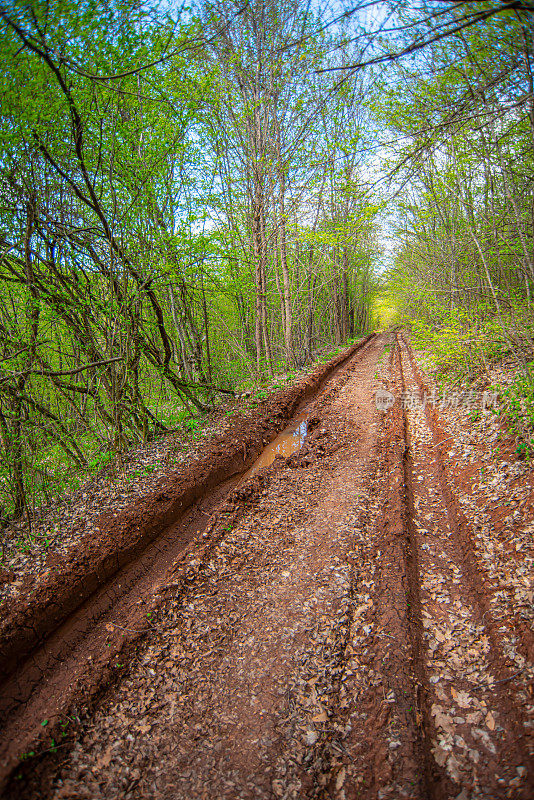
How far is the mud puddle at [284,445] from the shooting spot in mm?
6574

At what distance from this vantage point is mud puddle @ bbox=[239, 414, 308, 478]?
6574 millimetres

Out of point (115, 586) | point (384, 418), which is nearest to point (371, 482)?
point (384, 418)

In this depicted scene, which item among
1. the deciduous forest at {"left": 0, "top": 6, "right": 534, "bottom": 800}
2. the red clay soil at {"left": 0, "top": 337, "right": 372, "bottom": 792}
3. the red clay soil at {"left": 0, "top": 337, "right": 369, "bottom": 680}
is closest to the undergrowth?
the deciduous forest at {"left": 0, "top": 6, "right": 534, "bottom": 800}

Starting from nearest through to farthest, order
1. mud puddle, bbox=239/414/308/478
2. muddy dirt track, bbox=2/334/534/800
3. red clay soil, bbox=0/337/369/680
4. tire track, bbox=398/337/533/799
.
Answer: tire track, bbox=398/337/533/799
muddy dirt track, bbox=2/334/534/800
red clay soil, bbox=0/337/369/680
mud puddle, bbox=239/414/308/478

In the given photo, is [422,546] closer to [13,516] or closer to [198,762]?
[198,762]

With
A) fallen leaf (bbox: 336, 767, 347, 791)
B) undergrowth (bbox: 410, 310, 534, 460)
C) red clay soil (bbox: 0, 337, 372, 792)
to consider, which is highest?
undergrowth (bbox: 410, 310, 534, 460)

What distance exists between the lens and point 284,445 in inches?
293

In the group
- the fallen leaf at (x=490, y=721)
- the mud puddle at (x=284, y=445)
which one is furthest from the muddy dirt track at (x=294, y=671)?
the mud puddle at (x=284, y=445)

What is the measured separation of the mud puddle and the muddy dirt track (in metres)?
1.94

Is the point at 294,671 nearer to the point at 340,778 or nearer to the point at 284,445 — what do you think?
the point at 340,778

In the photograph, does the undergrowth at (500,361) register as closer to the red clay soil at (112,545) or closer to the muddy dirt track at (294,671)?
the muddy dirt track at (294,671)

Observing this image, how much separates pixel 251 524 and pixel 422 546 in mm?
2102

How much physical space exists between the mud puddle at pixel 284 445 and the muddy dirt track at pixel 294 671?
194 cm

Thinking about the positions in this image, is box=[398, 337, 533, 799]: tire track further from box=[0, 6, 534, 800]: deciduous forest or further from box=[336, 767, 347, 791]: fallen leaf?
box=[336, 767, 347, 791]: fallen leaf
